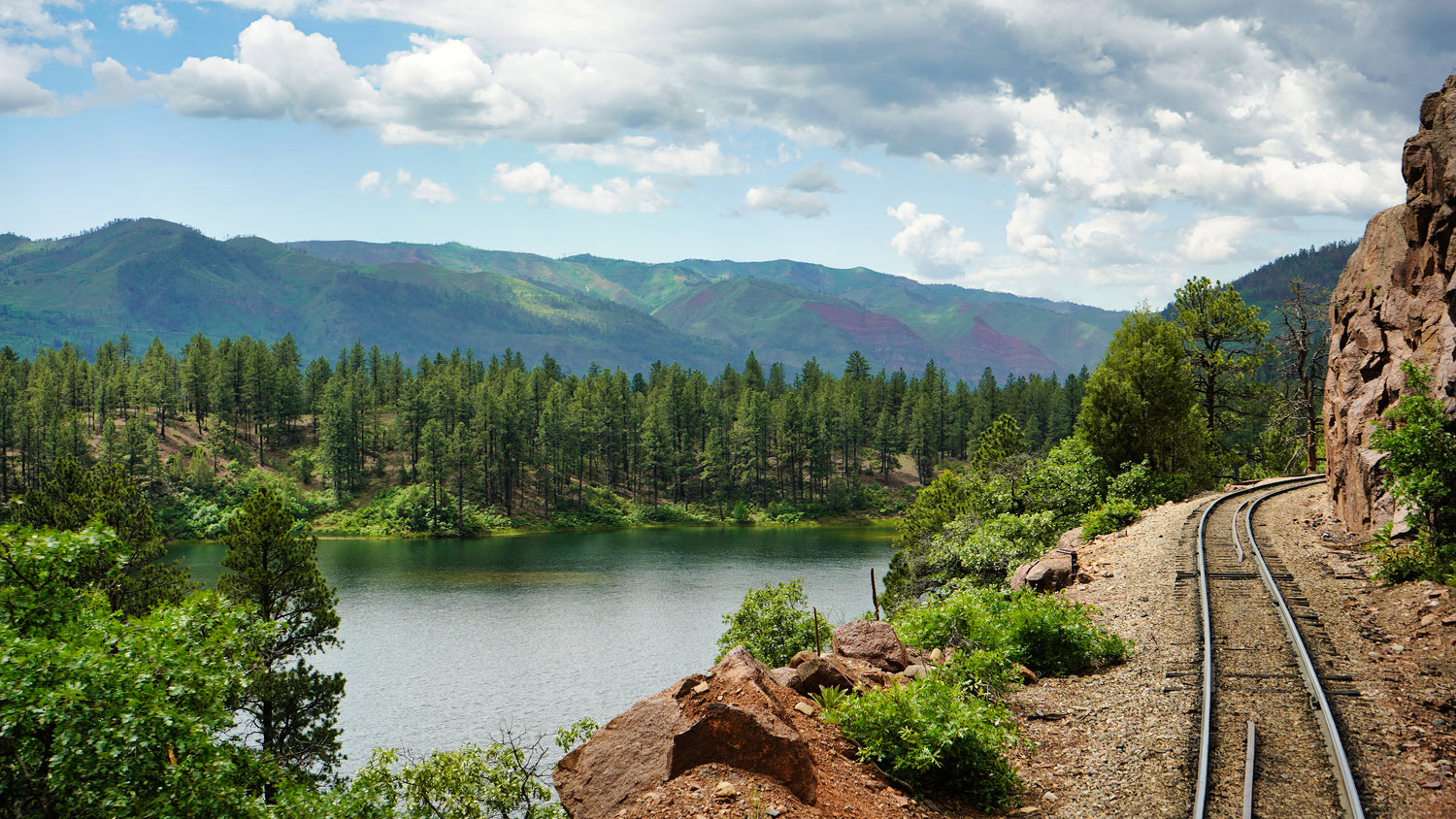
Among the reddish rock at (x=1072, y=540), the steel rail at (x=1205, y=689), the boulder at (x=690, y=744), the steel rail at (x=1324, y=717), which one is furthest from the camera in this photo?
the reddish rock at (x=1072, y=540)

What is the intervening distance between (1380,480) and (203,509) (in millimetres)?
113622

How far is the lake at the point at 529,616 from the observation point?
3688cm

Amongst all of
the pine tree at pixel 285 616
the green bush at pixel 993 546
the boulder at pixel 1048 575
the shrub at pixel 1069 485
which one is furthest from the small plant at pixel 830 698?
the shrub at pixel 1069 485

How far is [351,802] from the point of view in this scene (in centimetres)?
1600

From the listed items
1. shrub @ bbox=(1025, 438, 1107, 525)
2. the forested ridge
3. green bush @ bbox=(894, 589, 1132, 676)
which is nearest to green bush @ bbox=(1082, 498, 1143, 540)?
shrub @ bbox=(1025, 438, 1107, 525)

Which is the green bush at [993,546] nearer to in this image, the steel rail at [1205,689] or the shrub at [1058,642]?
the steel rail at [1205,689]

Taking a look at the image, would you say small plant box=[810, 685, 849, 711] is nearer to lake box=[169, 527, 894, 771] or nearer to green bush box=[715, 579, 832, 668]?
green bush box=[715, 579, 832, 668]

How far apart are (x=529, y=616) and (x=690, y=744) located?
157 ft

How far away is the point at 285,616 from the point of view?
27609 mm

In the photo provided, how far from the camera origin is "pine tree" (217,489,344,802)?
25516 millimetres

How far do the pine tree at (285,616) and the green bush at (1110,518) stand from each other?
88.8 ft

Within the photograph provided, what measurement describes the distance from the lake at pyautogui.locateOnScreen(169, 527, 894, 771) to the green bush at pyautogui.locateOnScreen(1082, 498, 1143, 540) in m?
17.5

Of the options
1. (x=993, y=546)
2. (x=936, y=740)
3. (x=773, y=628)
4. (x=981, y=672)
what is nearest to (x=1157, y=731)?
(x=981, y=672)

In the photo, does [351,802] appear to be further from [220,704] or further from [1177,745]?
[1177,745]
